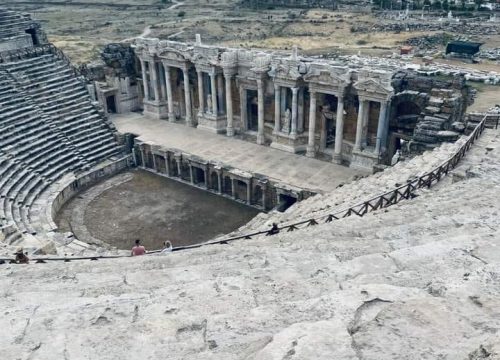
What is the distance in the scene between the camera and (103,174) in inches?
1051

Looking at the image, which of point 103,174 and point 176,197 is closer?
point 176,197

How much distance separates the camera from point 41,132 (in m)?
26.2

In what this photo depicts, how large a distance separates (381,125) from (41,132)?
17576 mm

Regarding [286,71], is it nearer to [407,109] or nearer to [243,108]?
[243,108]

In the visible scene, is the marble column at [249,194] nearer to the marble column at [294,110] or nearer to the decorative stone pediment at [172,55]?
the marble column at [294,110]

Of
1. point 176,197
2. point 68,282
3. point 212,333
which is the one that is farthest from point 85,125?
point 212,333

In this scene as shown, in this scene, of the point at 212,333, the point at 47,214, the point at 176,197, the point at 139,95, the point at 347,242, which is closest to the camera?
the point at 212,333

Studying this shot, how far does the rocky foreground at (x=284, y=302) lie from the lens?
4531 millimetres

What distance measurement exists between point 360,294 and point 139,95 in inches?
1198

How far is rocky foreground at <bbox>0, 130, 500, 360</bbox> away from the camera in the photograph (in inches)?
178

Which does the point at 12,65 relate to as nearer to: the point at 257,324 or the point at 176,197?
the point at 176,197

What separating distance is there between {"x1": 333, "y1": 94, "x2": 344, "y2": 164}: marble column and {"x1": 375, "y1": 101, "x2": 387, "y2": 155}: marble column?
1.82 metres

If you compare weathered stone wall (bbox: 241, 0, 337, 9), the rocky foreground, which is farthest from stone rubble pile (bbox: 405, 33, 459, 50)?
the rocky foreground

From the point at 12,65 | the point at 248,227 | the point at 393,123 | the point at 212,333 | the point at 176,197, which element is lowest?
the point at 176,197
